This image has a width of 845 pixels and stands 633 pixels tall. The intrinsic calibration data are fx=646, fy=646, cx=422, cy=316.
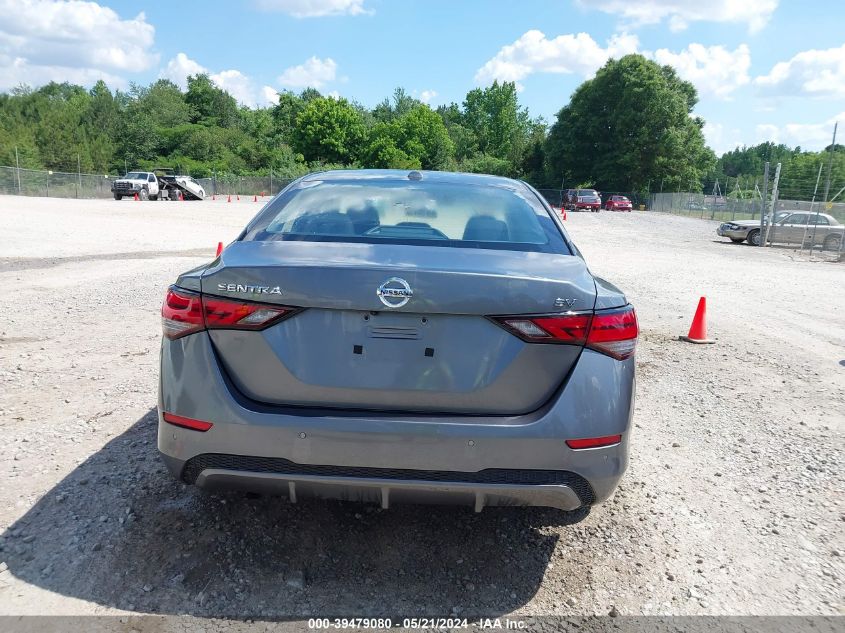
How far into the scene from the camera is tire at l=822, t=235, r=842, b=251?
23.7m

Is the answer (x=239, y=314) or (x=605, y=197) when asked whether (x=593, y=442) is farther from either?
(x=605, y=197)

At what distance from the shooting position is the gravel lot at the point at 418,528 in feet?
8.95

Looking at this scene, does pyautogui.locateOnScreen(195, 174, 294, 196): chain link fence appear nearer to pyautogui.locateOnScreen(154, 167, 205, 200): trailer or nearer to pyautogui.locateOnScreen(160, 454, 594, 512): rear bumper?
pyautogui.locateOnScreen(154, 167, 205, 200): trailer

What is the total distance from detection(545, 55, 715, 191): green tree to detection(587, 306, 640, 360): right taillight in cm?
6838

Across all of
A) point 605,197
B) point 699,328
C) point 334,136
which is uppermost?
point 334,136

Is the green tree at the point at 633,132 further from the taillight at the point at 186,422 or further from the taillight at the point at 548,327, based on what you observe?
the taillight at the point at 186,422

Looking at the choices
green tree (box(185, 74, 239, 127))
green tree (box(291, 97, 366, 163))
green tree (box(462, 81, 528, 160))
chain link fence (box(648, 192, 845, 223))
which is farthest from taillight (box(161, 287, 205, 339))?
green tree (box(462, 81, 528, 160))

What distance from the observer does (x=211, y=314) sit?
8.33ft

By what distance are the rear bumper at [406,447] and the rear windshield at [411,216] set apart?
0.79 metres

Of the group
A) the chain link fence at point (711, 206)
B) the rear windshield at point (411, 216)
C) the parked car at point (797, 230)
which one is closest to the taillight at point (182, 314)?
the rear windshield at point (411, 216)

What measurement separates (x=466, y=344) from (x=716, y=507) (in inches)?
84.4

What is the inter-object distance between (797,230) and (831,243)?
74.0 inches

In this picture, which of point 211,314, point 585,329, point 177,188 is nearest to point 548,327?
point 585,329

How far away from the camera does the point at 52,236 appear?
16781 mm
